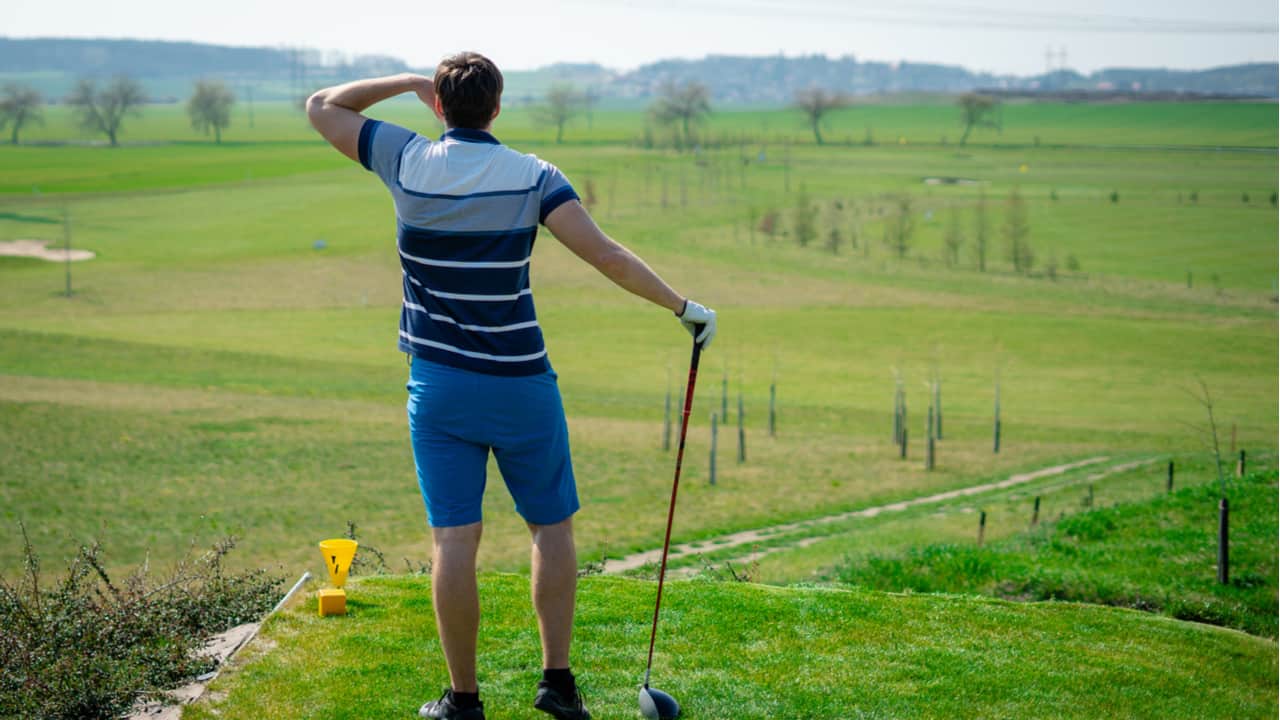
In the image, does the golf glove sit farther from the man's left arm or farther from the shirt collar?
the man's left arm

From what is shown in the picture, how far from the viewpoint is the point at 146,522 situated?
19875mm

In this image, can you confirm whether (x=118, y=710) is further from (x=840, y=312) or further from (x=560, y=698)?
(x=840, y=312)

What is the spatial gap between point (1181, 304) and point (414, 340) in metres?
55.6

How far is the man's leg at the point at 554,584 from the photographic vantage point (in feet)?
14.0

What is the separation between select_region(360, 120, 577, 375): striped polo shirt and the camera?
390 cm

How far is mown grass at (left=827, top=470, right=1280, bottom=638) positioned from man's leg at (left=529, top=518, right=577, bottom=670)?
5.17 m

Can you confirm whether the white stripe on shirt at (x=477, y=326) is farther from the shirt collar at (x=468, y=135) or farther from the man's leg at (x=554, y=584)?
→ the man's leg at (x=554, y=584)

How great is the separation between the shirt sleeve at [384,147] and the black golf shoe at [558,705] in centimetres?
183

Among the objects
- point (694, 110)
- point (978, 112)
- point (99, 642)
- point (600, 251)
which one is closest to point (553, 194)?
point (600, 251)

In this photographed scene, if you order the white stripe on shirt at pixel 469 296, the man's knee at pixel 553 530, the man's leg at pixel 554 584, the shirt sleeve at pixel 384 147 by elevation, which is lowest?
the man's leg at pixel 554 584

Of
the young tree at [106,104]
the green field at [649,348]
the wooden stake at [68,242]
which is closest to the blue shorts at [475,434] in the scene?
the green field at [649,348]

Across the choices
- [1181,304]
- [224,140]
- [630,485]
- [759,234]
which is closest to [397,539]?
[630,485]

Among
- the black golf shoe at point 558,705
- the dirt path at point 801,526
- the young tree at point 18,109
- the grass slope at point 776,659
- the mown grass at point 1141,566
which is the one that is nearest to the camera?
the black golf shoe at point 558,705

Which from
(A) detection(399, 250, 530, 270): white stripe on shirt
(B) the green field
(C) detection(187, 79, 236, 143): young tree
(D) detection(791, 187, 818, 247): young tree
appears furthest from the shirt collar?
(C) detection(187, 79, 236, 143): young tree
